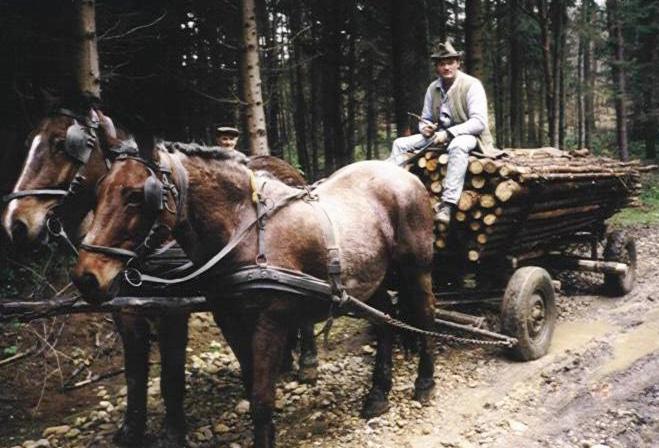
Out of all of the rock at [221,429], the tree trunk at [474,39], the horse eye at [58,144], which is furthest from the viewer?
the tree trunk at [474,39]

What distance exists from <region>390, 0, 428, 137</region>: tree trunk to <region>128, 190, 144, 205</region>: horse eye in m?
9.82

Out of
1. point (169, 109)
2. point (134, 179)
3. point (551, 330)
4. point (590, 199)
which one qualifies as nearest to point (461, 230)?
point (551, 330)

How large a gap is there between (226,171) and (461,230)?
2977 millimetres

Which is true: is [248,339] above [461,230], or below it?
below

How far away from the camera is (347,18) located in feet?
54.3

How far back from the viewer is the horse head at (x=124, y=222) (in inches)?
105

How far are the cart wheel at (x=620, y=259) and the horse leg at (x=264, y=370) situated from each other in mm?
5745

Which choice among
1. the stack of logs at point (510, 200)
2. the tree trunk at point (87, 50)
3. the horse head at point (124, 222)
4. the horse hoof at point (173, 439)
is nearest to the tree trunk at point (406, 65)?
the stack of logs at point (510, 200)

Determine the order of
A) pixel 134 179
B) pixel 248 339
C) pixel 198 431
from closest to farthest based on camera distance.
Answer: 1. pixel 134 179
2. pixel 248 339
3. pixel 198 431

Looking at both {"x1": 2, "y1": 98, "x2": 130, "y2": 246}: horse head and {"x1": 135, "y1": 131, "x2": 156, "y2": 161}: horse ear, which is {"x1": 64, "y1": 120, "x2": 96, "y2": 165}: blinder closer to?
{"x1": 2, "y1": 98, "x2": 130, "y2": 246}: horse head

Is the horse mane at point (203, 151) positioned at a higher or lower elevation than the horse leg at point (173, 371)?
higher

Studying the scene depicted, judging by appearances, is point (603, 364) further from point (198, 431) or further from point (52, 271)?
point (52, 271)

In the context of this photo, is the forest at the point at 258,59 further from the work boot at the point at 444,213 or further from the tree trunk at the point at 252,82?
the work boot at the point at 444,213

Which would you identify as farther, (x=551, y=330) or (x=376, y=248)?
(x=551, y=330)
